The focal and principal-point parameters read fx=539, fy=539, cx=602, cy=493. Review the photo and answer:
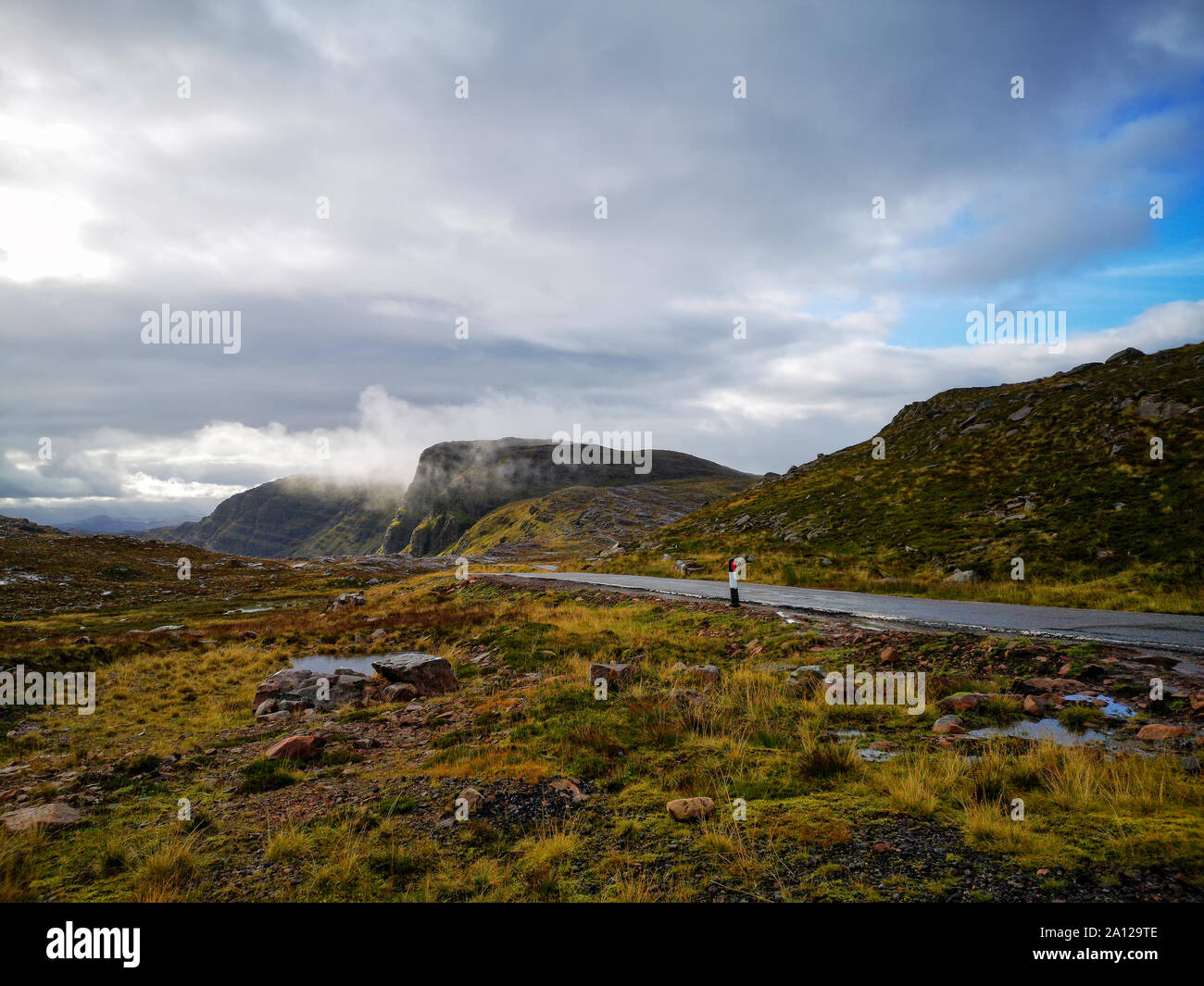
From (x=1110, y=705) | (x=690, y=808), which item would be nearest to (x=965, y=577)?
(x=1110, y=705)

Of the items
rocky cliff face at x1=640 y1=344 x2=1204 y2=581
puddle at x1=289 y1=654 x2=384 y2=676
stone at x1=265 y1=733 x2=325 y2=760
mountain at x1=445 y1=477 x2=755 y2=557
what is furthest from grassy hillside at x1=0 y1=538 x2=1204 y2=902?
mountain at x1=445 y1=477 x2=755 y2=557

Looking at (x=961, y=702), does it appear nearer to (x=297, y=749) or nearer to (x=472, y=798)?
(x=472, y=798)

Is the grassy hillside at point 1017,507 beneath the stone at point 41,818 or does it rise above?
above

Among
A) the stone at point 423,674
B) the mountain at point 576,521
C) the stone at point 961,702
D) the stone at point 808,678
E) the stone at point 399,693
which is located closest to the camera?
the stone at point 961,702

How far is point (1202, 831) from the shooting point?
4559 mm

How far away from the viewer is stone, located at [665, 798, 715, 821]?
585 centimetres

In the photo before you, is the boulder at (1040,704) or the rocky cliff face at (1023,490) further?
the rocky cliff face at (1023,490)

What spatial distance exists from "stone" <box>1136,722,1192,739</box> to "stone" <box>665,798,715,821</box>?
17.8 feet

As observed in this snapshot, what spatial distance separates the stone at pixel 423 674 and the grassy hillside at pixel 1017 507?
1725 cm

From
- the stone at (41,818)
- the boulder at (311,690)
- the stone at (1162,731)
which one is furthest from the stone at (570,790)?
the boulder at (311,690)

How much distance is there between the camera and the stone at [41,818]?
6777 mm

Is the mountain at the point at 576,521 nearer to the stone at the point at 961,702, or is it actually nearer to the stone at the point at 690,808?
the stone at the point at 961,702

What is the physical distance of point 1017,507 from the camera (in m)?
29.2
